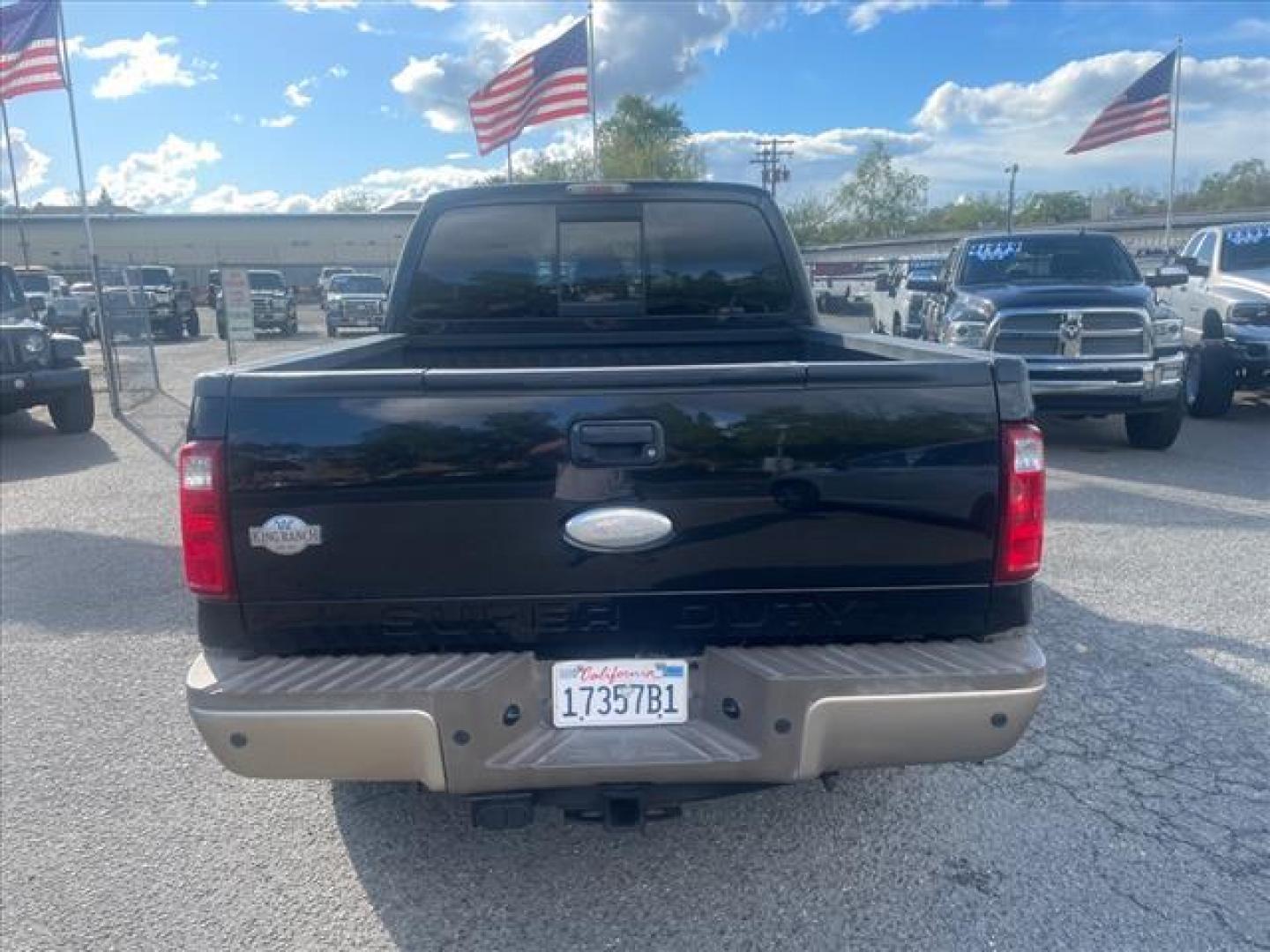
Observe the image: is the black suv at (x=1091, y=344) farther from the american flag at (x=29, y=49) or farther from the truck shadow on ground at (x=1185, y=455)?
the american flag at (x=29, y=49)

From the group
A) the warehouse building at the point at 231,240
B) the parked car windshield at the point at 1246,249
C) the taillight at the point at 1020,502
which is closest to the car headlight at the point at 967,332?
the parked car windshield at the point at 1246,249

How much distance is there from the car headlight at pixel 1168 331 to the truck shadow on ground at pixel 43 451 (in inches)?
Result: 419

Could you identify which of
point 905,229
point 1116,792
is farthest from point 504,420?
point 905,229

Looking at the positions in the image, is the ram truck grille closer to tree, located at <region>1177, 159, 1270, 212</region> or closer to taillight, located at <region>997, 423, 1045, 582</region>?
taillight, located at <region>997, 423, 1045, 582</region>

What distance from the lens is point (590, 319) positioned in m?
4.32

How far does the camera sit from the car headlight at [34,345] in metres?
11.4

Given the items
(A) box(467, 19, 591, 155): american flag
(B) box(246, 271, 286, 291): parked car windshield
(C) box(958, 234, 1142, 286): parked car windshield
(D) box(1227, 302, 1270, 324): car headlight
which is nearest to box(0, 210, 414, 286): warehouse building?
(B) box(246, 271, 286, 291): parked car windshield

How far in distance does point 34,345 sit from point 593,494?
11.6m

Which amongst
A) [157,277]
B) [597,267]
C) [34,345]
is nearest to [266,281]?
[157,277]

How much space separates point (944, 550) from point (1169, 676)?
2490 millimetres

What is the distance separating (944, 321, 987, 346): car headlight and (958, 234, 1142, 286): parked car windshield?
41.6 inches

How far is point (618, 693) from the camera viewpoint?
252 cm

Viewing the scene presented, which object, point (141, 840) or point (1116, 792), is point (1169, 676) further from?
point (141, 840)

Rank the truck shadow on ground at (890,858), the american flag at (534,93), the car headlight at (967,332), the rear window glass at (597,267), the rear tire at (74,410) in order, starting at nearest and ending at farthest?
the truck shadow on ground at (890,858) < the rear window glass at (597,267) < the car headlight at (967,332) < the rear tire at (74,410) < the american flag at (534,93)
